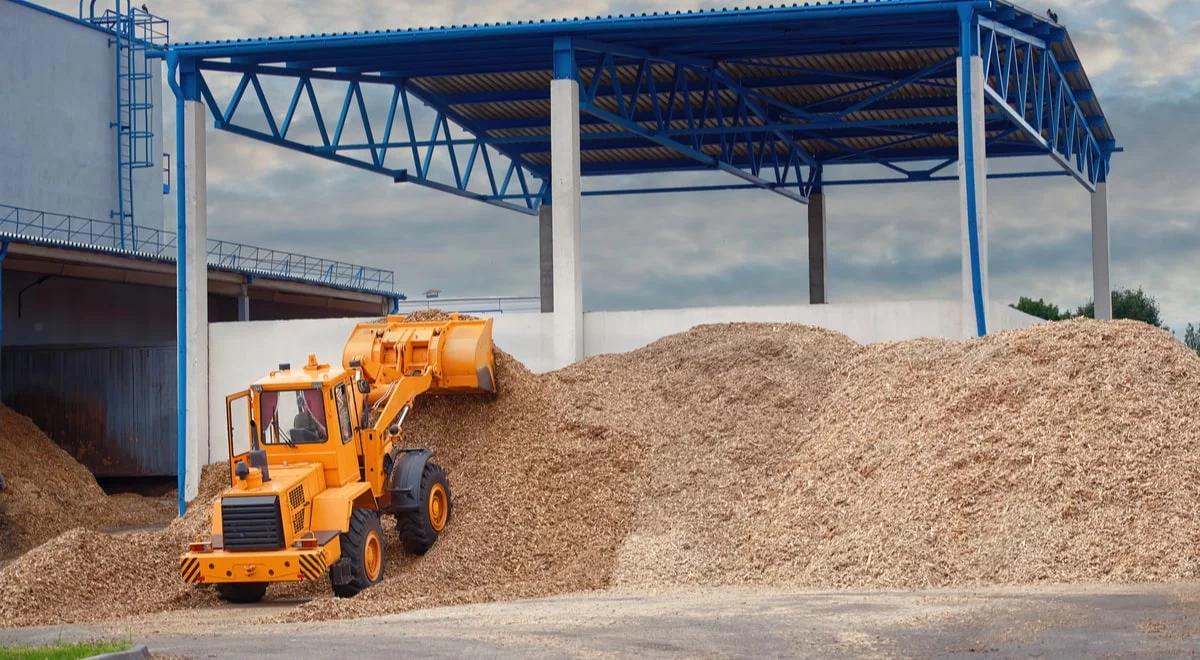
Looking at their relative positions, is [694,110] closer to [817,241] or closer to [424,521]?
[817,241]

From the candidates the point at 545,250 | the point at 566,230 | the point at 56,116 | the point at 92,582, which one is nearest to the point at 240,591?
the point at 92,582

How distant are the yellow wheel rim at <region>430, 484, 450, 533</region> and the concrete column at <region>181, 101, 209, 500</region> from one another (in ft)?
27.0

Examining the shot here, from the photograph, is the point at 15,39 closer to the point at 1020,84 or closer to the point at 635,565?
the point at 1020,84

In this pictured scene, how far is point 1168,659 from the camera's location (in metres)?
10.6

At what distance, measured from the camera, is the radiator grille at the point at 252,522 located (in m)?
16.2

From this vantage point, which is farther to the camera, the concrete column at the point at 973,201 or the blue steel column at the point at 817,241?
the blue steel column at the point at 817,241

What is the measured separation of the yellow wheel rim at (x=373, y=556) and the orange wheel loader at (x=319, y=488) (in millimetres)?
12

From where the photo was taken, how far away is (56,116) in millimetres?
43562

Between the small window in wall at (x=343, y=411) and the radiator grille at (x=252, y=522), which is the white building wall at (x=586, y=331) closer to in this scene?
the small window in wall at (x=343, y=411)

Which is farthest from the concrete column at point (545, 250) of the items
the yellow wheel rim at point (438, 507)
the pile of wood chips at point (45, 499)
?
the yellow wheel rim at point (438, 507)

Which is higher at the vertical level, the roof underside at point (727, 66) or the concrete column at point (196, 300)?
the roof underside at point (727, 66)

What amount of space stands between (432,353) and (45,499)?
12346mm

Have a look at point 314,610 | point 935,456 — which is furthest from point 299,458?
point 935,456

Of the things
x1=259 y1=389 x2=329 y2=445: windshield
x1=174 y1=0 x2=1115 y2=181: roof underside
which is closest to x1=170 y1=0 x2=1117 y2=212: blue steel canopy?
x1=174 y1=0 x2=1115 y2=181: roof underside
